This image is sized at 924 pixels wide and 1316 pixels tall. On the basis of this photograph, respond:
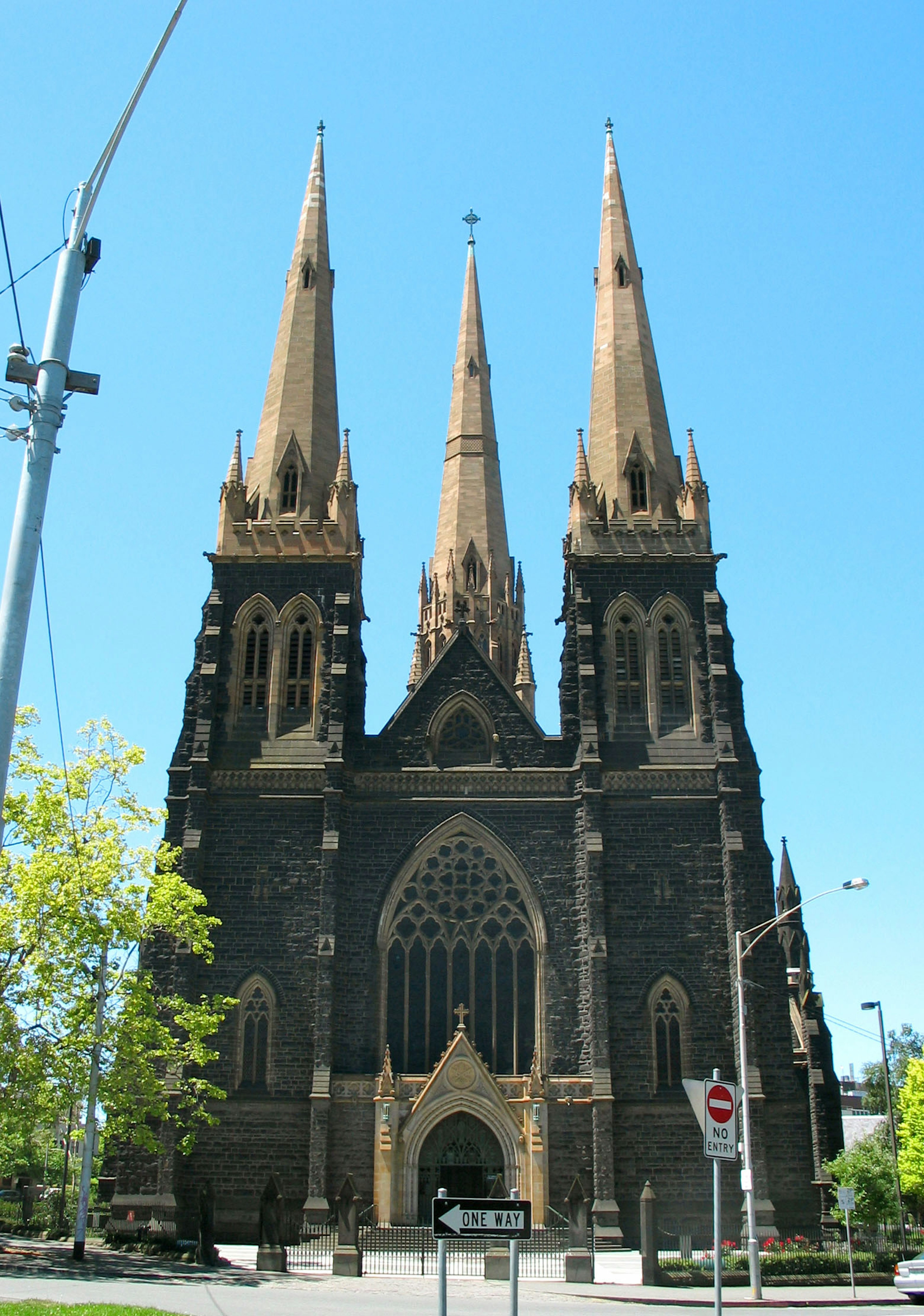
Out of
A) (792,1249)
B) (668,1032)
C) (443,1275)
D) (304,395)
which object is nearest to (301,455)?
(304,395)

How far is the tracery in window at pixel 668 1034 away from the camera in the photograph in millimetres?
33906

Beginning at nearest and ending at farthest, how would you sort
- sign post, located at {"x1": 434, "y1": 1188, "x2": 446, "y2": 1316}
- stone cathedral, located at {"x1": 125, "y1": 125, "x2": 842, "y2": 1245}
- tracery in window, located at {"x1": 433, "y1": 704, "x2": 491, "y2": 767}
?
sign post, located at {"x1": 434, "y1": 1188, "x2": 446, "y2": 1316} < stone cathedral, located at {"x1": 125, "y1": 125, "x2": 842, "y2": 1245} < tracery in window, located at {"x1": 433, "y1": 704, "x2": 491, "y2": 767}

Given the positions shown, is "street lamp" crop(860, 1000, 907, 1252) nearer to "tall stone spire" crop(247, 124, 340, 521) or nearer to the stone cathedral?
the stone cathedral

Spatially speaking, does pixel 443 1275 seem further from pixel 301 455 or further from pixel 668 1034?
pixel 301 455

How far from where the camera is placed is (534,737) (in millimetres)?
37562

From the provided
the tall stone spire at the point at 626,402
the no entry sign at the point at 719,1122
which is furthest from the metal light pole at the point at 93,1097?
the tall stone spire at the point at 626,402

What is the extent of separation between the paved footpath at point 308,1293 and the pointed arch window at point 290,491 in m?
21.9

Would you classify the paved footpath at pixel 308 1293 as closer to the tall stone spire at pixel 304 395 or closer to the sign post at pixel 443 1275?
the sign post at pixel 443 1275

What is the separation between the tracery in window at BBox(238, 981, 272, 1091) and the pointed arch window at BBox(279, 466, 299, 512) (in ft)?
47.4

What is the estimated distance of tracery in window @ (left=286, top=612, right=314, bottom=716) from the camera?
127 ft

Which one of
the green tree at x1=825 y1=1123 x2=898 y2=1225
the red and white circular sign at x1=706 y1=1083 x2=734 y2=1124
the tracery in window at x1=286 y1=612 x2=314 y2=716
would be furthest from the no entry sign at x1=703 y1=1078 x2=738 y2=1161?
the tracery in window at x1=286 y1=612 x2=314 y2=716

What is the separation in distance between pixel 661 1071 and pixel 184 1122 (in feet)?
39.2

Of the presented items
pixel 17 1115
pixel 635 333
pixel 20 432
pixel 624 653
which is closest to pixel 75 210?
pixel 20 432

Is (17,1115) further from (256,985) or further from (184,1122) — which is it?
(256,985)
